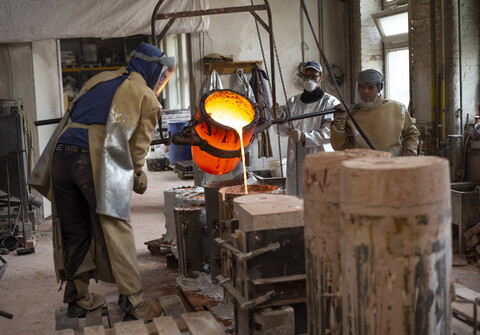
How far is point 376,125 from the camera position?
4.55 meters

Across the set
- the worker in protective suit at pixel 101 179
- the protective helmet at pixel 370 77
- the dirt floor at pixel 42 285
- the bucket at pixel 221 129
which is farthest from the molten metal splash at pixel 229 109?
the dirt floor at pixel 42 285

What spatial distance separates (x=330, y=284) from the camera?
2.44m

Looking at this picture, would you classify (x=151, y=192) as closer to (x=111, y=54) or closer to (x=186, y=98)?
(x=186, y=98)

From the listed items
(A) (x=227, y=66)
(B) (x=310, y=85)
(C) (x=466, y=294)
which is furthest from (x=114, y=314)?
(A) (x=227, y=66)

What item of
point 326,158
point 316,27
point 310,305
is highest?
point 316,27

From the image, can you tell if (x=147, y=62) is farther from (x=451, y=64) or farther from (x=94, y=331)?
(x=451, y=64)

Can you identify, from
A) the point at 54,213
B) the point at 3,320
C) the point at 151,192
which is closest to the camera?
the point at 54,213

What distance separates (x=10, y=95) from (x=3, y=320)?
3.73 meters

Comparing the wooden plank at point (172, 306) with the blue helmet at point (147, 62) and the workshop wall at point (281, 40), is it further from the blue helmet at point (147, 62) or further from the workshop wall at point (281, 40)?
the workshop wall at point (281, 40)

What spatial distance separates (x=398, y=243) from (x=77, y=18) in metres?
5.84

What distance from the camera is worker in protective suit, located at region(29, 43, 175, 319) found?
3.58m

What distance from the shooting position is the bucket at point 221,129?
4098mm

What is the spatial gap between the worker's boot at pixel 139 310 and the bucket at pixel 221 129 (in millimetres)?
1016

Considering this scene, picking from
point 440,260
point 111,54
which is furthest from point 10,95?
point 111,54
